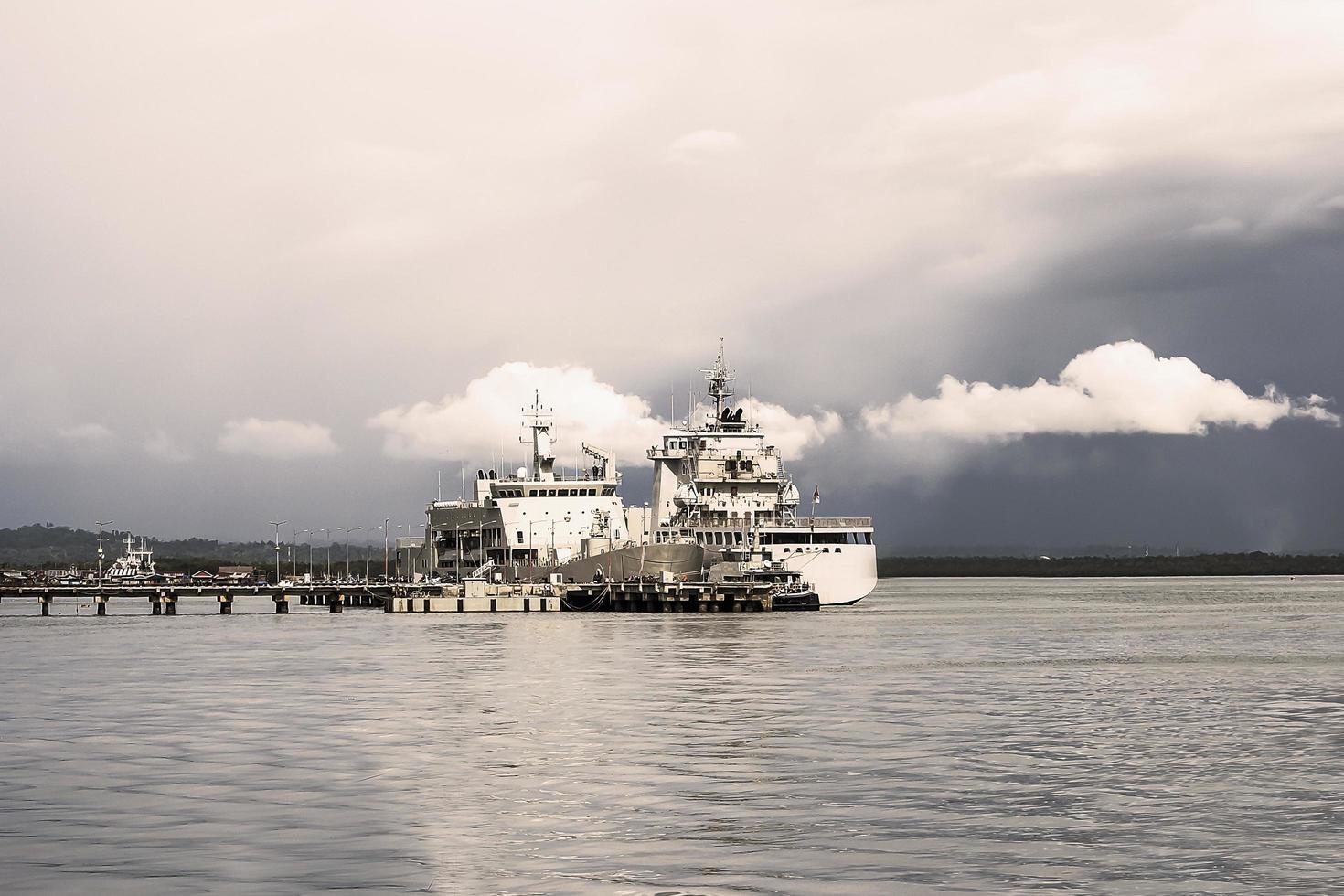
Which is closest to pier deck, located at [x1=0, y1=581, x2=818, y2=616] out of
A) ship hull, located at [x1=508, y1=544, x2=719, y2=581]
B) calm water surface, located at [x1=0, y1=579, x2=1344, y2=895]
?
ship hull, located at [x1=508, y1=544, x2=719, y2=581]

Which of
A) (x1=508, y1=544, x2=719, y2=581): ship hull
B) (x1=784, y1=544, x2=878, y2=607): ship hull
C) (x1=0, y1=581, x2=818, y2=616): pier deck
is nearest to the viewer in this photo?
(x1=0, y1=581, x2=818, y2=616): pier deck

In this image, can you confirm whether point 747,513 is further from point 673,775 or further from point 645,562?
point 673,775

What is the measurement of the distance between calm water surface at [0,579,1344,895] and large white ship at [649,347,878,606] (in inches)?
1999

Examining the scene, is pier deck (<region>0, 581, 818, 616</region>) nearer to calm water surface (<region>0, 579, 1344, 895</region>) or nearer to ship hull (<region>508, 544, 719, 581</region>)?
ship hull (<region>508, 544, 719, 581</region>)

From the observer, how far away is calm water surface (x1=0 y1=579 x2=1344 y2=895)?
70.3 feet

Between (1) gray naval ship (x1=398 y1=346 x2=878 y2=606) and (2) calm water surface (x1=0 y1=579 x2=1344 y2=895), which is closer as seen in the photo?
(2) calm water surface (x1=0 y1=579 x2=1344 y2=895)

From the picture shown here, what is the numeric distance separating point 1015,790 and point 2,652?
204 ft

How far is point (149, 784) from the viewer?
2956 cm

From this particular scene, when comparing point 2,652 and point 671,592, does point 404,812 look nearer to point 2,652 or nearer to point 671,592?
point 2,652

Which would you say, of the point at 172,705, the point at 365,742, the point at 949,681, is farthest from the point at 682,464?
the point at 365,742

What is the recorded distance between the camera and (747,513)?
120 metres

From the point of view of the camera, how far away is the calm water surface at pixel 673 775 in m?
21.4

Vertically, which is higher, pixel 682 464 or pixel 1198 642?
pixel 682 464

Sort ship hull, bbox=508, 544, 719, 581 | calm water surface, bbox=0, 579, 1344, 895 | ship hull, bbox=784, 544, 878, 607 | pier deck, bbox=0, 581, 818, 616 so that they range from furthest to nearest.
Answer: ship hull, bbox=508, 544, 719, 581 → ship hull, bbox=784, 544, 878, 607 → pier deck, bbox=0, 581, 818, 616 → calm water surface, bbox=0, 579, 1344, 895
